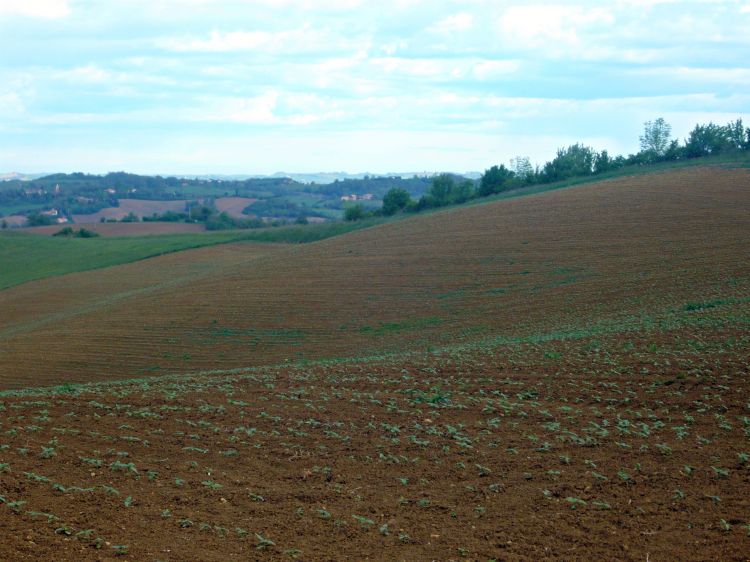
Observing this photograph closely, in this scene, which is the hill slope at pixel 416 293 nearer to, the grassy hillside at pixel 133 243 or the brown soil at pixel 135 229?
the grassy hillside at pixel 133 243

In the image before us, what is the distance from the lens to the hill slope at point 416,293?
79.9 feet

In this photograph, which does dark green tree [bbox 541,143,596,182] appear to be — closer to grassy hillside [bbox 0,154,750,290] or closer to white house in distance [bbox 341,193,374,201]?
grassy hillside [bbox 0,154,750,290]

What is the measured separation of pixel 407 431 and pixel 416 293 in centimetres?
2132

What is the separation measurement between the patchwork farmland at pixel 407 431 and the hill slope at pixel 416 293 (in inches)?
9.6

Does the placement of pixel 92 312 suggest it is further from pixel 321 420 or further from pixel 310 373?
pixel 321 420

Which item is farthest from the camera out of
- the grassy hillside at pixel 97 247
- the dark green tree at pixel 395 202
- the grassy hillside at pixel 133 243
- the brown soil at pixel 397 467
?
the dark green tree at pixel 395 202

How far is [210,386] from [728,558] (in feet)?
35.0

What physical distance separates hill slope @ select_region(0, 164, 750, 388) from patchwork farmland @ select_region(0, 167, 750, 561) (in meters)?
0.24

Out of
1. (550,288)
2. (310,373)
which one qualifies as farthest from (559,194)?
(310,373)

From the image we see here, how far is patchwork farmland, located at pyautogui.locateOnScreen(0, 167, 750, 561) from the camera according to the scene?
284 inches

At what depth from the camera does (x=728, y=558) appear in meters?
6.63

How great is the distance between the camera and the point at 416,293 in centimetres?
3231

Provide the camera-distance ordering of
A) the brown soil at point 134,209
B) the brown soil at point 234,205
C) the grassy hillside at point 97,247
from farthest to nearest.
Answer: the brown soil at point 134,209 → the brown soil at point 234,205 → the grassy hillside at point 97,247

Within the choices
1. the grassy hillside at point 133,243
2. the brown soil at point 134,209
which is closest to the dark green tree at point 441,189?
the grassy hillside at point 133,243
